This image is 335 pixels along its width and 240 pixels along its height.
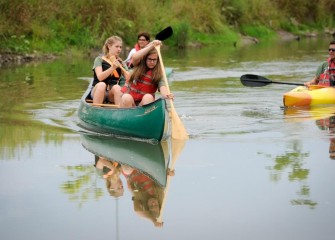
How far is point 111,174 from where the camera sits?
825 centimetres

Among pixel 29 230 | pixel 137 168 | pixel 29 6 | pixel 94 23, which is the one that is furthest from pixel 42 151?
pixel 94 23

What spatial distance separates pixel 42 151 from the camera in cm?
966

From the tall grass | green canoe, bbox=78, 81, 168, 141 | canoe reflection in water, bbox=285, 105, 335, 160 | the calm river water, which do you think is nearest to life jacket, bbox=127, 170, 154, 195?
the calm river water

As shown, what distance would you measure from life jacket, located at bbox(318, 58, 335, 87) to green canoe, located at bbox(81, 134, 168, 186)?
474cm

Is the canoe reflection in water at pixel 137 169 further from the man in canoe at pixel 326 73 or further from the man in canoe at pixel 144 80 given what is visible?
the man in canoe at pixel 326 73

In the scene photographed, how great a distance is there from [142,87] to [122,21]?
2053 centimetres

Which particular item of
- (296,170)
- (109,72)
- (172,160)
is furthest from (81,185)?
(109,72)

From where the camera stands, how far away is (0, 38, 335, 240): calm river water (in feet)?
20.6

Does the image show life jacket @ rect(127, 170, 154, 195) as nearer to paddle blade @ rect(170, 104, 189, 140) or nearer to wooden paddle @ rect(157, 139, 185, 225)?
wooden paddle @ rect(157, 139, 185, 225)

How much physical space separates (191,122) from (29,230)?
595 cm

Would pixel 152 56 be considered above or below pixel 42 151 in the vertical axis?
above

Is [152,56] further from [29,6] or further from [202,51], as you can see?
[202,51]

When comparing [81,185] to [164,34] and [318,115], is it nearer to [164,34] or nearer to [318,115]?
[164,34]

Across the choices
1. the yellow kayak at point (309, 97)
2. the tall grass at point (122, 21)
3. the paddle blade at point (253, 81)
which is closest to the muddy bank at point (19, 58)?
the tall grass at point (122, 21)
